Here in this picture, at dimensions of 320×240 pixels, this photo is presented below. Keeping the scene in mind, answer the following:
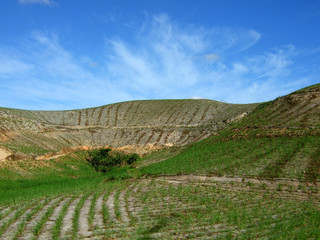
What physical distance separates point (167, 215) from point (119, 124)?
1540 inches

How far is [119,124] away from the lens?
48.2m

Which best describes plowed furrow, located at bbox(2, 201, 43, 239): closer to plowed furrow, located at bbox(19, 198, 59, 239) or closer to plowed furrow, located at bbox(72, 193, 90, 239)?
plowed furrow, located at bbox(19, 198, 59, 239)

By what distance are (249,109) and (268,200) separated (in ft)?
106

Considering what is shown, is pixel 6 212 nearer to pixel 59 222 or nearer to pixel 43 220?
pixel 43 220

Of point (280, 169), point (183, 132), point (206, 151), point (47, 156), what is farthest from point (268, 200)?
point (183, 132)

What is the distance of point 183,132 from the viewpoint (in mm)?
41906

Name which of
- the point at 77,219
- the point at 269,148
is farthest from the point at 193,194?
the point at 269,148

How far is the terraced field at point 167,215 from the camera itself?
7746 millimetres

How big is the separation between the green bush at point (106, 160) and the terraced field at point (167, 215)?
15.8m

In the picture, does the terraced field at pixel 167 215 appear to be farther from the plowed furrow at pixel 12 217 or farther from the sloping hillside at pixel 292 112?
the sloping hillside at pixel 292 112

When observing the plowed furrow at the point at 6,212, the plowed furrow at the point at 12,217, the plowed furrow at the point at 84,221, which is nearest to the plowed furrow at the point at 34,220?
the plowed furrow at the point at 12,217

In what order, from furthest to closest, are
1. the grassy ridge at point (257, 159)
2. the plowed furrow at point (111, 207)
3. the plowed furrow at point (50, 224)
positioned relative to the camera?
the grassy ridge at point (257, 159) → the plowed furrow at point (111, 207) → the plowed furrow at point (50, 224)

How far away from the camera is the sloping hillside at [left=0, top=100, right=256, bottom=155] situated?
118ft

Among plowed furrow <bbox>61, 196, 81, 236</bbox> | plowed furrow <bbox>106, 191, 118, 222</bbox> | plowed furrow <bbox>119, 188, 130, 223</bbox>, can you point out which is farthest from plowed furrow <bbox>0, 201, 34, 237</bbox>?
plowed furrow <bbox>119, 188, 130, 223</bbox>
